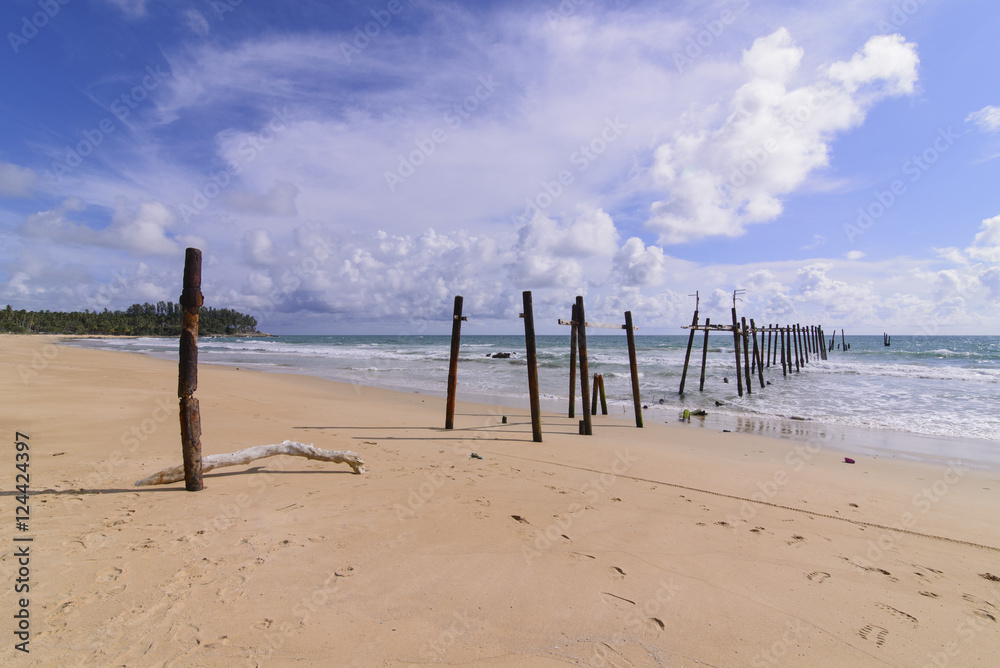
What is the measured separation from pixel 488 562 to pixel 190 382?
3.90 m

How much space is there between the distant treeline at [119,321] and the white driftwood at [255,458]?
67.3 m

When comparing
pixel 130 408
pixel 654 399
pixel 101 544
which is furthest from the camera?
pixel 654 399

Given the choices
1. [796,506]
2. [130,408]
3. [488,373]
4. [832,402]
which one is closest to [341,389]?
[130,408]

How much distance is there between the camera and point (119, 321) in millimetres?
93625

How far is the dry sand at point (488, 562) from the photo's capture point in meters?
2.86

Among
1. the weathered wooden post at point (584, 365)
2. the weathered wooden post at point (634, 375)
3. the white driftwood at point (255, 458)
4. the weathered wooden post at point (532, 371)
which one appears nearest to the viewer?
the white driftwood at point (255, 458)

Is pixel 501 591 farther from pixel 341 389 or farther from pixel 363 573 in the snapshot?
pixel 341 389

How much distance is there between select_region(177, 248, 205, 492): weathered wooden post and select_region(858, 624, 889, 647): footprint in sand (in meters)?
6.35

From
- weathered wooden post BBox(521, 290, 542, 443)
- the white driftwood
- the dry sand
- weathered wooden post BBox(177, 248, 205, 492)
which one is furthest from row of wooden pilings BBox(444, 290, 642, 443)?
weathered wooden post BBox(177, 248, 205, 492)

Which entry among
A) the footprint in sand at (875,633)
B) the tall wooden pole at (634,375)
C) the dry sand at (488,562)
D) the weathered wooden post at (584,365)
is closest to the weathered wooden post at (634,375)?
the tall wooden pole at (634,375)

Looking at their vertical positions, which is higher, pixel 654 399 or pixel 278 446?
pixel 278 446

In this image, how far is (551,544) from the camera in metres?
4.27

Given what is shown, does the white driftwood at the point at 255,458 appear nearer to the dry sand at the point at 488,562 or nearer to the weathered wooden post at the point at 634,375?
the dry sand at the point at 488,562

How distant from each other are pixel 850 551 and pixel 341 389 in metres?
16.6
